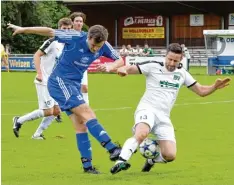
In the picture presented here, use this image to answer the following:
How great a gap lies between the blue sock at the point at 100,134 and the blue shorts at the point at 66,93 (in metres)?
0.37

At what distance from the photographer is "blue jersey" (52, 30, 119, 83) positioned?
1085 centimetres

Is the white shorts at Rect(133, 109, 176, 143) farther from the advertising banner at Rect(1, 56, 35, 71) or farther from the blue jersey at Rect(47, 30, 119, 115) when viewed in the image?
the advertising banner at Rect(1, 56, 35, 71)

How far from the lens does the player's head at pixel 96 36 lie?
34.4 ft

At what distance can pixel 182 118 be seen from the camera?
20094 mm

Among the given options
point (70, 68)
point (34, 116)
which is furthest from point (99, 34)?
point (34, 116)

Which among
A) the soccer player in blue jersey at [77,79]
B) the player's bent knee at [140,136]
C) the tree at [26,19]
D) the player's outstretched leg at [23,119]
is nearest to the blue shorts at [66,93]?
the soccer player in blue jersey at [77,79]

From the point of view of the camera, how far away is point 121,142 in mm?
14758

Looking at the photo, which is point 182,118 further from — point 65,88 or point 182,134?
point 65,88

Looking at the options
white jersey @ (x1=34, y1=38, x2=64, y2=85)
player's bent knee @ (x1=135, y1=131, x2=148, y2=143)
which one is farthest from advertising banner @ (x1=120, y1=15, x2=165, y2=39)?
player's bent knee @ (x1=135, y1=131, x2=148, y2=143)

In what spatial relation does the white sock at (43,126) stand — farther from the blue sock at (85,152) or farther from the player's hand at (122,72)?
the player's hand at (122,72)

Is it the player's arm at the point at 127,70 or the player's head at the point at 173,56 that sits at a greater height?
the player's head at the point at 173,56

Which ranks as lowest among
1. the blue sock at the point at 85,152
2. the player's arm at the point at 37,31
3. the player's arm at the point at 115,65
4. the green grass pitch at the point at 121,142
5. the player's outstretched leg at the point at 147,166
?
the green grass pitch at the point at 121,142

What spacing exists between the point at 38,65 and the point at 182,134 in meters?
3.54

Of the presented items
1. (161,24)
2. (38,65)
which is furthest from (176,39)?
(38,65)
